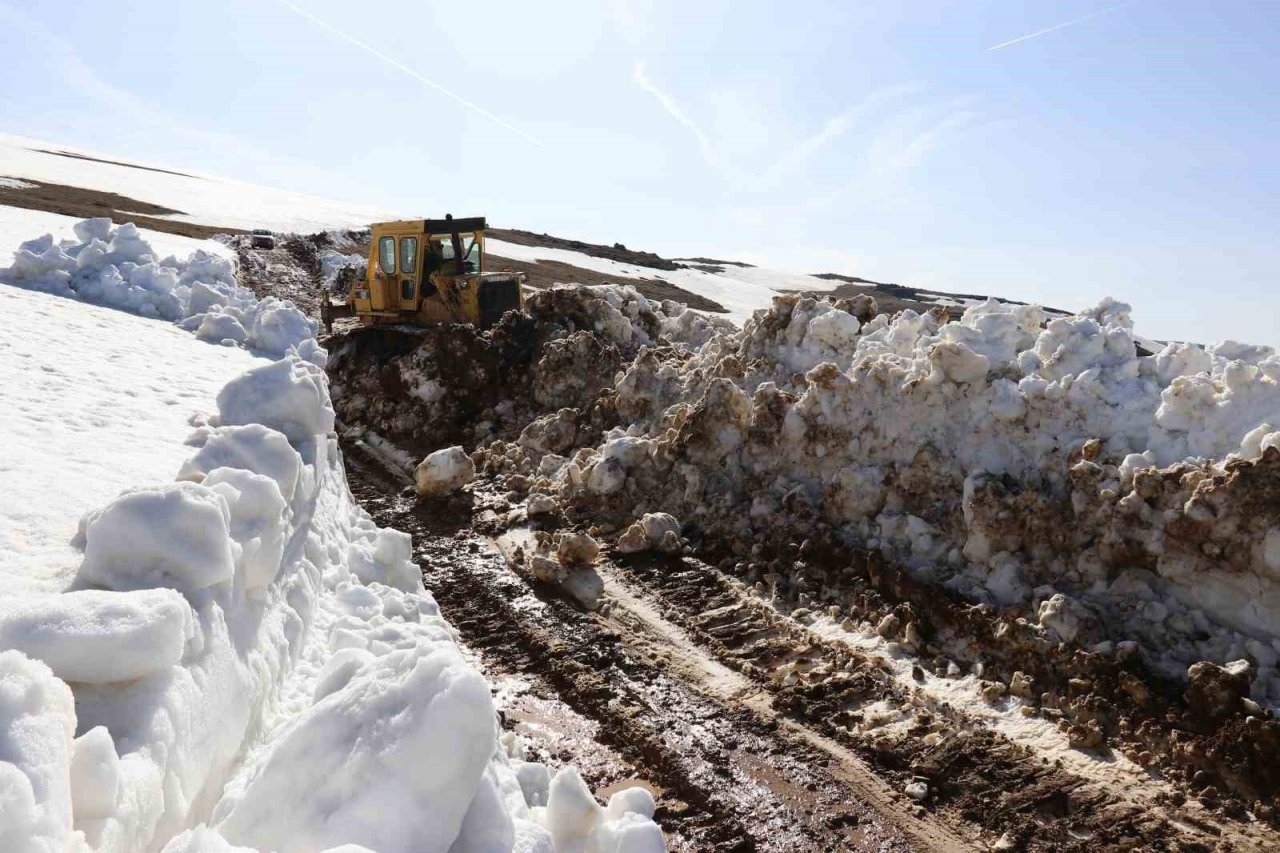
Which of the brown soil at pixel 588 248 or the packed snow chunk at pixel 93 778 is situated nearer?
the packed snow chunk at pixel 93 778

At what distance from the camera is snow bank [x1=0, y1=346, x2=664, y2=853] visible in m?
2.10

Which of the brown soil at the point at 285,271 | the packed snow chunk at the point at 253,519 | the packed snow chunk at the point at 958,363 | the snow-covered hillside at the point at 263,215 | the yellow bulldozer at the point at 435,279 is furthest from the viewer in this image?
the snow-covered hillside at the point at 263,215

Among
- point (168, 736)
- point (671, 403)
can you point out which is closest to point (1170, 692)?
point (168, 736)

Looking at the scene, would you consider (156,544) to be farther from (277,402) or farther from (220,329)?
(220,329)

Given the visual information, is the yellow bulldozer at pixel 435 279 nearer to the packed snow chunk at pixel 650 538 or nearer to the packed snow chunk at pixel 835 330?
the packed snow chunk at pixel 835 330

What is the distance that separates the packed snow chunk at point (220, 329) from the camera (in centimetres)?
943

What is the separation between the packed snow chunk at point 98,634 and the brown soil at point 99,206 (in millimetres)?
29565

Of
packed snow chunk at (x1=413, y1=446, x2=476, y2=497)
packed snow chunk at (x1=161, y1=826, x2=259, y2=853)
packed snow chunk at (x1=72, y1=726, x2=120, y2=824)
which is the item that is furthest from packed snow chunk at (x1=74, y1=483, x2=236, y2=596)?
packed snow chunk at (x1=413, y1=446, x2=476, y2=497)

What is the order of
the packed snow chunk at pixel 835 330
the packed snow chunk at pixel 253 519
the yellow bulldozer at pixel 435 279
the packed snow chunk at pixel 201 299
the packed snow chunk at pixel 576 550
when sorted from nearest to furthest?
1. the packed snow chunk at pixel 253 519
2. the packed snow chunk at pixel 576 550
3. the packed snow chunk at pixel 835 330
4. the packed snow chunk at pixel 201 299
5. the yellow bulldozer at pixel 435 279

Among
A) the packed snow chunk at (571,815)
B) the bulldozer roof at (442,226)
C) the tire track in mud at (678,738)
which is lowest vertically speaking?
the tire track in mud at (678,738)

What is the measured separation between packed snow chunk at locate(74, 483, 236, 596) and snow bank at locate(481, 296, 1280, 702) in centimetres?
484

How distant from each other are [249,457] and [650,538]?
4.04 m

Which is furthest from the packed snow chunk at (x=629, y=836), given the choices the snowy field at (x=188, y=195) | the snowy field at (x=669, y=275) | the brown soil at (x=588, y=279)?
the snowy field at (x=188, y=195)

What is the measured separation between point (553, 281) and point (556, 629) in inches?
1026
